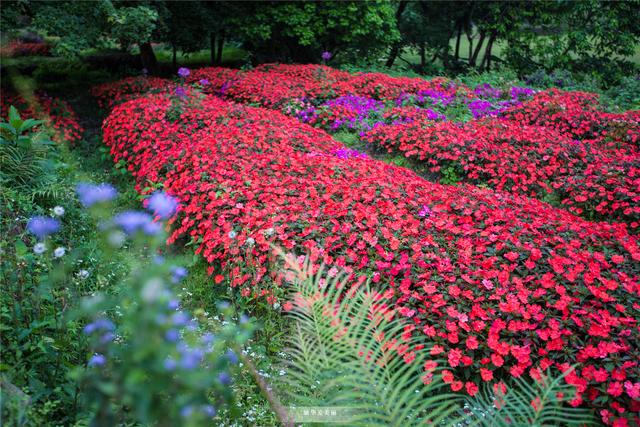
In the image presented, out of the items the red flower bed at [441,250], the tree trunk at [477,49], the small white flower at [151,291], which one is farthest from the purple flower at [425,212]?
the tree trunk at [477,49]

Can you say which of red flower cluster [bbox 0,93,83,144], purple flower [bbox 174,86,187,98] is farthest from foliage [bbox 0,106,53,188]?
purple flower [bbox 174,86,187,98]

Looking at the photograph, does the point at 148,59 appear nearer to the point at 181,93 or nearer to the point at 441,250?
the point at 181,93

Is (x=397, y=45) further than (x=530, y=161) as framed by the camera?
Yes

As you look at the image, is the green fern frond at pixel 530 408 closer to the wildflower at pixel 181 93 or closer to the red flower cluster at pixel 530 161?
the red flower cluster at pixel 530 161

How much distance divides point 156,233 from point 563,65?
1569 centimetres

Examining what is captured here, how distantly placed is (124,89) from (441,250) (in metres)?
7.73

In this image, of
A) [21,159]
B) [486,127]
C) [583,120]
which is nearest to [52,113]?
[21,159]

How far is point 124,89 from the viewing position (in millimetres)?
9180

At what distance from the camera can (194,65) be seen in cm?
1547

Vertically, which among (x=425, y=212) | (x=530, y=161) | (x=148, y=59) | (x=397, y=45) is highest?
(x=397, y=45)

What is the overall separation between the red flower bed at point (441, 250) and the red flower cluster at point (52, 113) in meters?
2.74

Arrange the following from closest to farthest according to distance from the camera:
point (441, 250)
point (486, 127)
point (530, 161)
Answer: point (441, 250) → point (530, 161) → point (486, 127)

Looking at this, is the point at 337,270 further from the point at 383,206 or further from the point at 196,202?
the point at 196,202

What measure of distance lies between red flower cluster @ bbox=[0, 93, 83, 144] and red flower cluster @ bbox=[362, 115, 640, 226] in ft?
15.7
